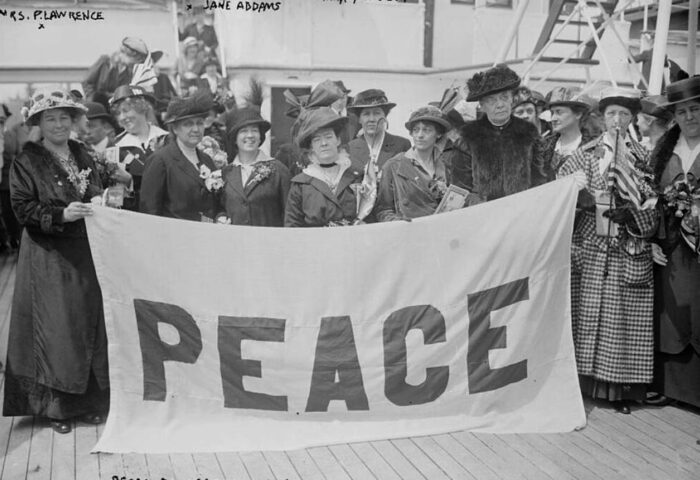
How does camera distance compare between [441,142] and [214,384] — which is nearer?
[214,384]

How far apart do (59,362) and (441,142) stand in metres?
2.97

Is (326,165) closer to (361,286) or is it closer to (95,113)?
(361,286)

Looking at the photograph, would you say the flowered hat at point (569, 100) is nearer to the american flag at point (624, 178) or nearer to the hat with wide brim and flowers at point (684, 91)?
the hat with wide brim and flowers at point (684, 91)

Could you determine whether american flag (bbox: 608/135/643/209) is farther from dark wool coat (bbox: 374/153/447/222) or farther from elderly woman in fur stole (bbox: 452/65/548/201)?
dark wool coat (bbox: 374/153/447/222)

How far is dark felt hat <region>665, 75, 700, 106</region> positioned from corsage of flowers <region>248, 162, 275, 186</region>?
2622mm

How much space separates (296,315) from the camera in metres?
4.32

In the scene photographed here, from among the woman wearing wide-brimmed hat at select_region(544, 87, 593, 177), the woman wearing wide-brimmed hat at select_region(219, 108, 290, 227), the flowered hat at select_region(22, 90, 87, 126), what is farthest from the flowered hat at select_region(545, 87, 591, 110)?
the flowered hat at select_region(22, 90, 87, 126)

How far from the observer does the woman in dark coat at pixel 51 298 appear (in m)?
4.44

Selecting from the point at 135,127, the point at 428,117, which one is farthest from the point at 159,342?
the point at 135,127

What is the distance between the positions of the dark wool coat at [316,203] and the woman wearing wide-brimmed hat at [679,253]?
2039 mm

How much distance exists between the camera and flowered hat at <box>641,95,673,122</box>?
4.91 meters

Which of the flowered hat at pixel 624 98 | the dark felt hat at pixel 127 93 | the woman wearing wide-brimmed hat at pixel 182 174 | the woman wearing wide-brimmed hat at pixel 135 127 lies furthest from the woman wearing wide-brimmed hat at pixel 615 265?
the dark felt hat at pixel 127 93

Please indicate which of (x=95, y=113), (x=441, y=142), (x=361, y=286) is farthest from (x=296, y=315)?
(x=95, y=113)

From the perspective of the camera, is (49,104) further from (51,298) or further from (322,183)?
(322,183)
